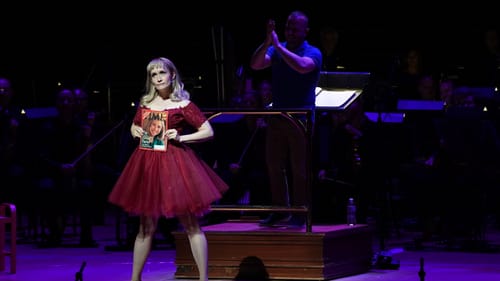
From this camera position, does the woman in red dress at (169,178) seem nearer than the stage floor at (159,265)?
Yes

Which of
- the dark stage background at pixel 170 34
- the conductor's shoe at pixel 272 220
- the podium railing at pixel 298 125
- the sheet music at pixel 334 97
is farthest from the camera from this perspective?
the dark stage background at pixel 170 34

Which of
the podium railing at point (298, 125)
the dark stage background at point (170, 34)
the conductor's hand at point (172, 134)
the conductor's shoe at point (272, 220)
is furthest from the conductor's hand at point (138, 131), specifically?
the dark stage background at point (170, 34)

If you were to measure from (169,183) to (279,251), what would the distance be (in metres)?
1.41

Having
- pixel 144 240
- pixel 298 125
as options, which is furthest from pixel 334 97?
pixel 144 240

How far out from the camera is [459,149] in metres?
10.5

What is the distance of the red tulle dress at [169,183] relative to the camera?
6.80 m

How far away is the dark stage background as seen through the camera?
14.2 m

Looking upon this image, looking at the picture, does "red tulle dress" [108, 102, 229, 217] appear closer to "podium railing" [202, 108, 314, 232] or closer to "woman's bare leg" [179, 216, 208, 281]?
"woman's bare leg" [179, 216, 208, 281]

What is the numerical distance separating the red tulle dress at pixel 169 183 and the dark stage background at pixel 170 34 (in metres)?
7.09

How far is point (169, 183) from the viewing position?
6.81 meters

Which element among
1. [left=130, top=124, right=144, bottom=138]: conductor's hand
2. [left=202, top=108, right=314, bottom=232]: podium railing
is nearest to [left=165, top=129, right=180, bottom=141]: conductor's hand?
[left=130, top=124, right=144, bottom=138]: conductor's hand

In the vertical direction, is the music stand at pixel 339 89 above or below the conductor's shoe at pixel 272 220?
above

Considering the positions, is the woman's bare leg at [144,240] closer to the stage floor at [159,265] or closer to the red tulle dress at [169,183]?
the red tulle dress at [169,183]

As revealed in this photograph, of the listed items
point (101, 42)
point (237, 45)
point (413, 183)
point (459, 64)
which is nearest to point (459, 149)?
point (413, 183)
